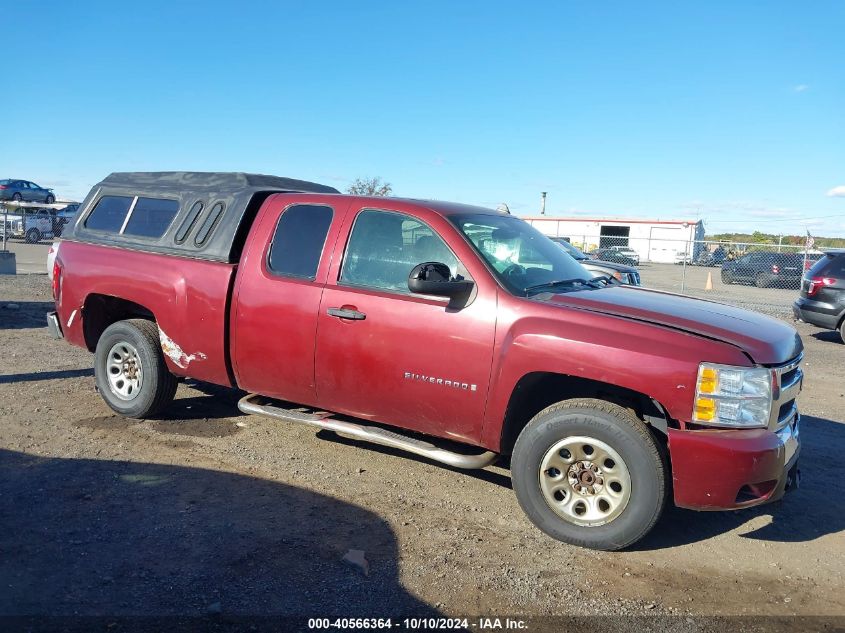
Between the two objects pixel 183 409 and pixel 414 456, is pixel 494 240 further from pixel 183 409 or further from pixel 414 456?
pixel 183 409

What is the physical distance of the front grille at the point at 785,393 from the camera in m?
3.74

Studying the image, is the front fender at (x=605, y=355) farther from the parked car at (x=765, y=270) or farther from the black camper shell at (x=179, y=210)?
the parked car at (x=765, y=270)

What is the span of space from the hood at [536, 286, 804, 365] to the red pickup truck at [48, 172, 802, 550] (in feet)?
0.07

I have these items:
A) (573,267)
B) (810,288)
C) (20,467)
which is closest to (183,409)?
(20,467)

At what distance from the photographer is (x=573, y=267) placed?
17.0 ft

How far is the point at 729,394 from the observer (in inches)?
143

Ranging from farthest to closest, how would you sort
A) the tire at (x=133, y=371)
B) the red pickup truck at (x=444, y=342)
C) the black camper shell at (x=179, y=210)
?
the tire at (x=133, y=371)
the black camper shell at (x=179, y=210)
the red pickup truck at (x=444, y=342)

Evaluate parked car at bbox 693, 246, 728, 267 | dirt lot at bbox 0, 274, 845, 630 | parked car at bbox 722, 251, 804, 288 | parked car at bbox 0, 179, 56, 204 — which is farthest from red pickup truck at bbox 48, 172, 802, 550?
parked car at bbox 693, 246, 728, 267

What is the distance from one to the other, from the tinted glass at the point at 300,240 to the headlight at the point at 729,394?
2.65 meters

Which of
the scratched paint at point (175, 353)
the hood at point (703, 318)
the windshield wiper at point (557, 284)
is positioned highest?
the windshield wiper at point (557, 284)

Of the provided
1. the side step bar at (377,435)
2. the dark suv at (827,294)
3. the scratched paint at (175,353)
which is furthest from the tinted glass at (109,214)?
the dark suv at (827,294)

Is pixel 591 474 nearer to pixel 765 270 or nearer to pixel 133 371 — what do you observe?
pixel 133 371

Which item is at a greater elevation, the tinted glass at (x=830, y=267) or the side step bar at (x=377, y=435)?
the tinted glass at (x=830, y=267)

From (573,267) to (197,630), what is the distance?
3.50 metres
